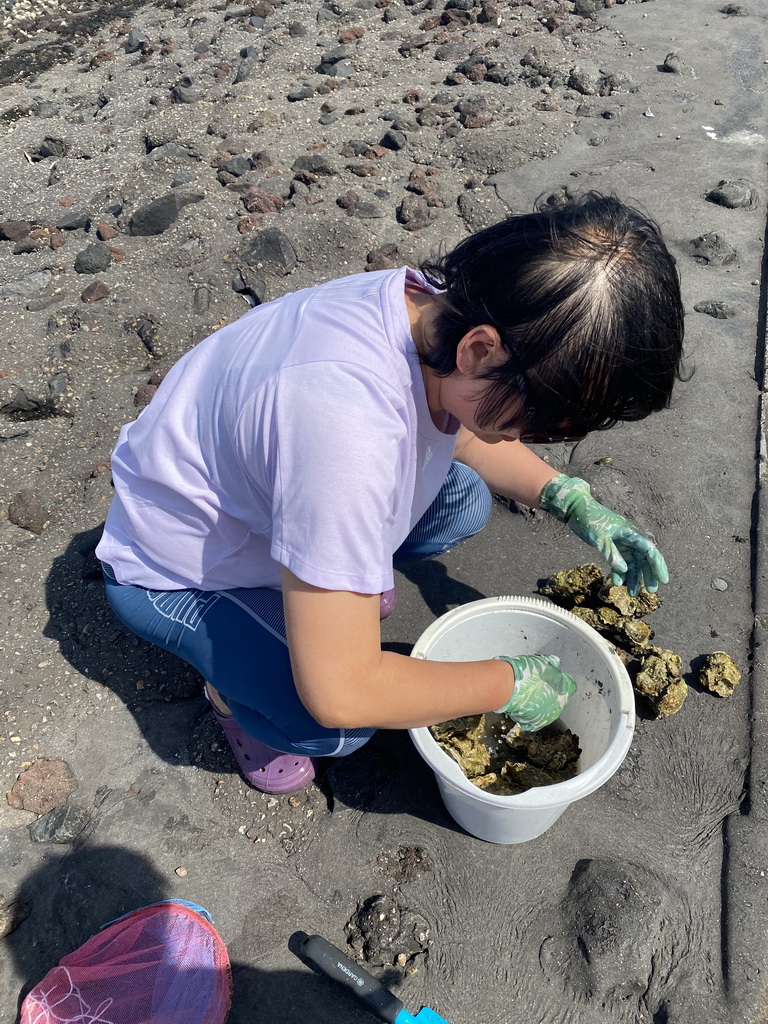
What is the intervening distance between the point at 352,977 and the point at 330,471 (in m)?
1.06

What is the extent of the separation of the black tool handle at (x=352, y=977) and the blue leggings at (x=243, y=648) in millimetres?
389

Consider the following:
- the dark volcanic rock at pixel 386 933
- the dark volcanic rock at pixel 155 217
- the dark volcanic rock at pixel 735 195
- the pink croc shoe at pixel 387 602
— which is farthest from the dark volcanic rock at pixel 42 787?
the dark volcanic rock at pixel 735 195

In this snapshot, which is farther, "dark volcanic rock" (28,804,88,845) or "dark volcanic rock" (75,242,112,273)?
"dark volcanic rock" (75,242,112,273)

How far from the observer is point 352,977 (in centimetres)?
146

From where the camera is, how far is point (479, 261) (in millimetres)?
1097

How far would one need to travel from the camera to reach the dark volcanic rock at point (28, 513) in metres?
2.32

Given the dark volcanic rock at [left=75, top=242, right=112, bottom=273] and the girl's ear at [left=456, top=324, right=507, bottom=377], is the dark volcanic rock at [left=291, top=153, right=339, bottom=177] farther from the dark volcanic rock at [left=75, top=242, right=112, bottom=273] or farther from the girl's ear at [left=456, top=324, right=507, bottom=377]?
the girl's ear at [left=456, top=324, right=507, bottom=377]

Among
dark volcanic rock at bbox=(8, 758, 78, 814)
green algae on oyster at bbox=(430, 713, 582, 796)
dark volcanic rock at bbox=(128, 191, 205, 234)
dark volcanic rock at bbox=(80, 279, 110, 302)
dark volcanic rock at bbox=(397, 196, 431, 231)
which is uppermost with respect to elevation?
dark volcanic rock at bbox=(128, 191, 205, 234)

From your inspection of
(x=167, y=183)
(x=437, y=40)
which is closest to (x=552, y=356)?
(x=167, y=183)

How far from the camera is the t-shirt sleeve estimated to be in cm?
108

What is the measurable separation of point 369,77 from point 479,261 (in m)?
4.12

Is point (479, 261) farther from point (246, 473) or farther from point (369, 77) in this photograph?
point (369, 77)

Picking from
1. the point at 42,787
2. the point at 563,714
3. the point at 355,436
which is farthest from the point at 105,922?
the point at 355,436

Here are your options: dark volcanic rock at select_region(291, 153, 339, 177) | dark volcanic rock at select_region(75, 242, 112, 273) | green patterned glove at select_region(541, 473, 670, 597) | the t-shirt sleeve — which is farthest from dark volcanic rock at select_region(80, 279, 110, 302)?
the t-shirt sleeve
